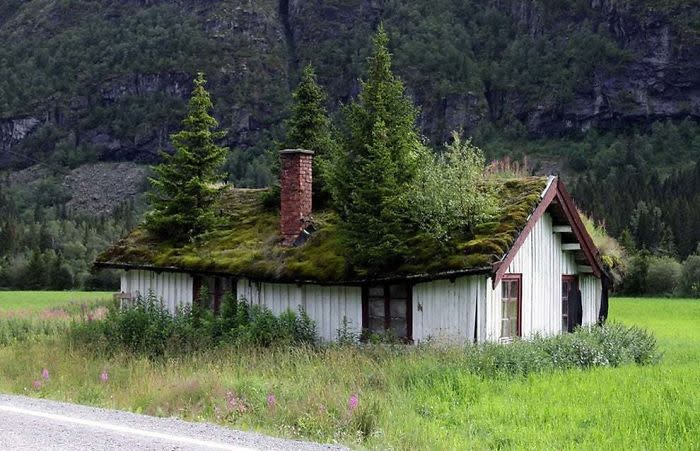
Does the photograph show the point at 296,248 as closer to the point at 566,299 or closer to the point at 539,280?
the point at 539,280

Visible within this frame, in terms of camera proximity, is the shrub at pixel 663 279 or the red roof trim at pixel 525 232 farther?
the shrub at pixel 663 279

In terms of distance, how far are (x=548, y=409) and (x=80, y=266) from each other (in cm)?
9014

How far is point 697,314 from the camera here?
42.0m

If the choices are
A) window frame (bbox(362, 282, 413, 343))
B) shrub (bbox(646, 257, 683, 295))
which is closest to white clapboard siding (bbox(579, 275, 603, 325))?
window frame (bbox(362, 282, 413, 343))

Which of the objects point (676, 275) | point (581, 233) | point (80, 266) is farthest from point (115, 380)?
point (80, 266)

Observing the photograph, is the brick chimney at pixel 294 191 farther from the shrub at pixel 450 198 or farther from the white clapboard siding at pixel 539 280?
the white clapboard siding at pixel 539 280

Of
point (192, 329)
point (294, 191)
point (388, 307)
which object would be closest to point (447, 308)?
point (388, 307)

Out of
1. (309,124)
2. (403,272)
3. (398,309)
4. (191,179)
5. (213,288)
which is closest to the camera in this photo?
(403,272)

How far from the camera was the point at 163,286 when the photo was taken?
2484cm

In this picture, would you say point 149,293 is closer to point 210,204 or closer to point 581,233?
point 210,204

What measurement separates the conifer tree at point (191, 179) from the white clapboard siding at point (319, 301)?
12.3 ft

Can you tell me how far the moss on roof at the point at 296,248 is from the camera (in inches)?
749

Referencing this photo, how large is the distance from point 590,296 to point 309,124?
9.28m

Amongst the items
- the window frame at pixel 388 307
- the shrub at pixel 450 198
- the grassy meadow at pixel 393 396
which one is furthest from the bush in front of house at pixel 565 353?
the shrub at pixel 450 198
